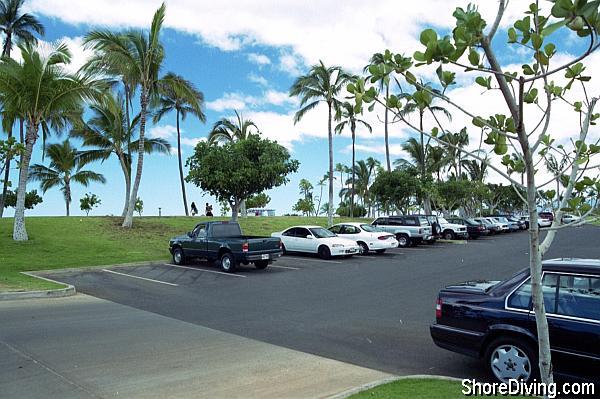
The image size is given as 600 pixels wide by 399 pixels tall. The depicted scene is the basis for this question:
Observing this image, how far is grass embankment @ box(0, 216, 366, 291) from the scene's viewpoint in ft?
60.1

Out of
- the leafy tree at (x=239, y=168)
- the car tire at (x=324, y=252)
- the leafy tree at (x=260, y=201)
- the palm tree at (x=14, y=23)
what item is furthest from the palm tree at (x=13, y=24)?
the leafy tree at (x=260, y=201)

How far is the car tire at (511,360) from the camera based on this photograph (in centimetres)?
550

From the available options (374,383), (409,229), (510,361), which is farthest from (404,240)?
(374,383)

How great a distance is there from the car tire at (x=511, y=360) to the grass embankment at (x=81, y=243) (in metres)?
11.8

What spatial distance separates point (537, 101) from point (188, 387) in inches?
190

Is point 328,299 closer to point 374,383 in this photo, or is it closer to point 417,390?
point 374,383

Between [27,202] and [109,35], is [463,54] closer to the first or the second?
[109,35]

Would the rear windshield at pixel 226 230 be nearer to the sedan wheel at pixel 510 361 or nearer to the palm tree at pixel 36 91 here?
the palm tree at pixel 36 91

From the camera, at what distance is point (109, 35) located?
2577 centimetres

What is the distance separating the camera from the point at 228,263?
1770cm

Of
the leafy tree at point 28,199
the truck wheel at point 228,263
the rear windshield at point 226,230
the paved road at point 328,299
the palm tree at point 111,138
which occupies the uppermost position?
the palm tree at point 111,138

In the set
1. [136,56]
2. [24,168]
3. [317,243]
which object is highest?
[136,56]

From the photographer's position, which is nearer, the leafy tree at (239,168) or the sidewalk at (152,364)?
the sidewalk at (152,364)

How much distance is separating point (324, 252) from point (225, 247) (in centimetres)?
559
